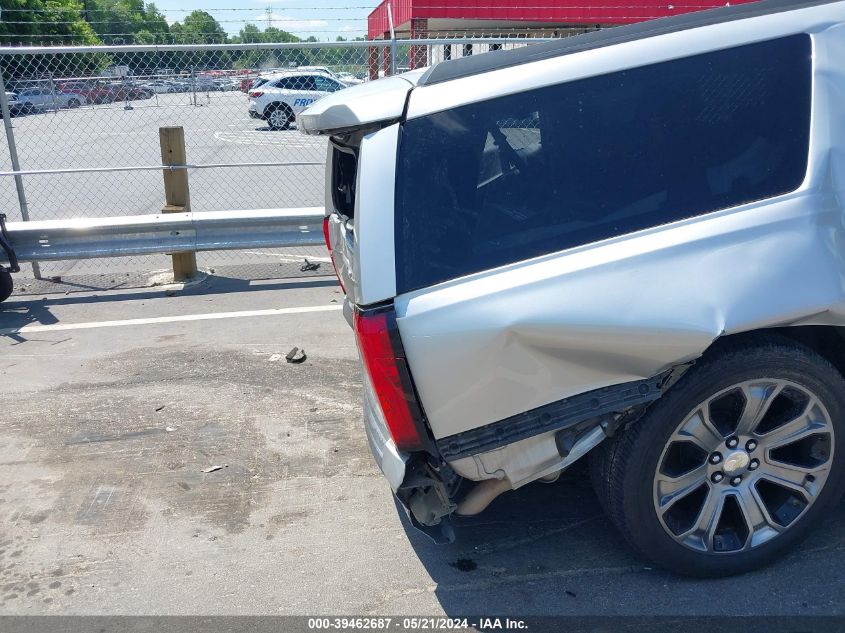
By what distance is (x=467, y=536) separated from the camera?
134 inches

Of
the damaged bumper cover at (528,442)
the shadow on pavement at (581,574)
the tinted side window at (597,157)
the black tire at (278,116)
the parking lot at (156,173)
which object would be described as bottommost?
the parking lot at (156,173)

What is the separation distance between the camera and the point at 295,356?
17.4 ft

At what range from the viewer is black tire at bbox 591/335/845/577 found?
279cm

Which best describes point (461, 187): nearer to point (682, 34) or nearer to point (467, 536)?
point (682, 34)

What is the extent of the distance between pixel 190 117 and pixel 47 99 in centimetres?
294

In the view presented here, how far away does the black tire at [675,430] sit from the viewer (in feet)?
9.16

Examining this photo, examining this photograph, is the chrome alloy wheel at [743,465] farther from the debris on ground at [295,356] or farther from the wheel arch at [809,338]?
the debris on ground at [295,356]

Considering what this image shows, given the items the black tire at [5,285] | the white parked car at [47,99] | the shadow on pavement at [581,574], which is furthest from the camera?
the white parked car at [47,99]

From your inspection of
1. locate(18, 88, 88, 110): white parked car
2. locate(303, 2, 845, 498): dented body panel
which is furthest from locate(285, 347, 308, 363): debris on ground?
locate(18, 88, 88, 110): white parked car

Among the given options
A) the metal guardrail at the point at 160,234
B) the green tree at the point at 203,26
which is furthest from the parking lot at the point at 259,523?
the green tree at the point at 203,26

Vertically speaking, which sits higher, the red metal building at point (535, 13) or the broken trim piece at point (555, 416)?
the red metal building at point (535, 13)

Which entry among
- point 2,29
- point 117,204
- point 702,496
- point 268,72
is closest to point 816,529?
point 702,496

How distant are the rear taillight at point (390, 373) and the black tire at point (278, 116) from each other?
1037 centimetres

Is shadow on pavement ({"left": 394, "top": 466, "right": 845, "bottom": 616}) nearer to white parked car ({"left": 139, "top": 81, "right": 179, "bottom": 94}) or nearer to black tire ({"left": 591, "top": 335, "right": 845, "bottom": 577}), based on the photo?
black tire ({"left": 591, "top": 335, "right": 845, "bottom": 577})
